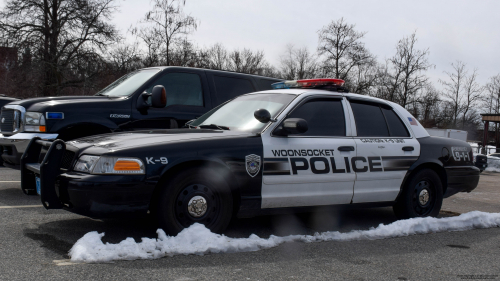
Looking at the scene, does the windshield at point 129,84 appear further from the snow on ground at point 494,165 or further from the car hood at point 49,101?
the snow on ground at point 494,165

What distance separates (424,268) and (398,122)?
2.34 metres

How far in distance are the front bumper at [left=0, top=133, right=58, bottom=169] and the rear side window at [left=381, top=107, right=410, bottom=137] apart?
13.8 ft

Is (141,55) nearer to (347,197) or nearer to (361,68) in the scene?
(361,68)

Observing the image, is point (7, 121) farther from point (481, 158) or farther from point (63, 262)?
point (481, 158)

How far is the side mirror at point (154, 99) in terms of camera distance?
20.9 ft

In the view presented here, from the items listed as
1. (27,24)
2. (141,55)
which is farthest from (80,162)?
(27,24)

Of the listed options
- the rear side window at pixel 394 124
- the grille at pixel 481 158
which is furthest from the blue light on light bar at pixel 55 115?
the grille at pixel 481 158

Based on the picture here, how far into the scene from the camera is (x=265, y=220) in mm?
5512

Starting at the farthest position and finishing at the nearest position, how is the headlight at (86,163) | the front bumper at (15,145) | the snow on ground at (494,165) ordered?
the snow on ground at (494,165)
the front bumper at (15,145)
the headlight at (86,163)

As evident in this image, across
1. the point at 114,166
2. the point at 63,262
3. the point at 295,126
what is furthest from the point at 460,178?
the point at 63,262

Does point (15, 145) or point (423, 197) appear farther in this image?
point (15, 145)

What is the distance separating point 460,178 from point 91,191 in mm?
4524

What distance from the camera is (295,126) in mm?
4523

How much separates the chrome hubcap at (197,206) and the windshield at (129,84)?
127 inches
